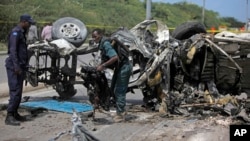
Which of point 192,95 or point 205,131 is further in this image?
point 192,95

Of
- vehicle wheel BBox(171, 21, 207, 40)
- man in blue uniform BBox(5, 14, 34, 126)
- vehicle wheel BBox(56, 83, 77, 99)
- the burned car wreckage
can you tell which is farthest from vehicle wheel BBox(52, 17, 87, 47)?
man in blue uniform BBox(5, 14, 34, 126)

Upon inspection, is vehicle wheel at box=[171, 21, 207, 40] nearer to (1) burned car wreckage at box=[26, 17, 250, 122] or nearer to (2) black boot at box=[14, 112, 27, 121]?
(1) burned car wreckage at box=[26, 17, 250, 122]

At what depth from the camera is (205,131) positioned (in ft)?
25.3

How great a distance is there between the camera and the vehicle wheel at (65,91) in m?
10.2

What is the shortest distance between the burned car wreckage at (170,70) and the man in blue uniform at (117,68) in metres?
0.64

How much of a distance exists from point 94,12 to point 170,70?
4039cm

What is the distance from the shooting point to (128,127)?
26.0ft

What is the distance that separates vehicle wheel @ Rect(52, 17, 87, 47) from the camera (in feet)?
36.5

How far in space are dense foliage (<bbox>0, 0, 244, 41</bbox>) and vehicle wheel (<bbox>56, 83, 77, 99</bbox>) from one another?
71.3 feet

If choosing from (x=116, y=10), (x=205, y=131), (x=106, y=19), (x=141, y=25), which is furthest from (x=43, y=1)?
(x=205, y=131)

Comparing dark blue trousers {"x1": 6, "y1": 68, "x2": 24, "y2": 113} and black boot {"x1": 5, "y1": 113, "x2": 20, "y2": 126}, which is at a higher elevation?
→ dark blue trousers {"x1": 6, "y1": 68, "x2": 24, "y2": 113}

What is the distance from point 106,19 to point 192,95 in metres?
41.0

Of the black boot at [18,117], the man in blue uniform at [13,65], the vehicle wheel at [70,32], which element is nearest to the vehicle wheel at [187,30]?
the vehicle wheel at [70,32]

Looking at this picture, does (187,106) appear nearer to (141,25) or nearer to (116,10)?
(141,25)
